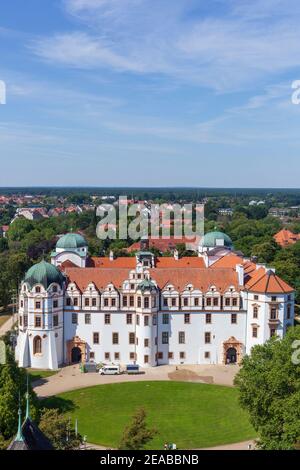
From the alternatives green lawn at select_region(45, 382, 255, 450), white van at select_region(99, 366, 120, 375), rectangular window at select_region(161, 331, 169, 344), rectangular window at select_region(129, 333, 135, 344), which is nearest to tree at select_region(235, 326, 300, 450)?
green lawn at select_region(45, 382, 255, 450)

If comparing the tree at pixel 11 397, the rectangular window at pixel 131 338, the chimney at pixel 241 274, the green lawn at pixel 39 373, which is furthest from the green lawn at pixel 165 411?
the chimney at pixel 241 274

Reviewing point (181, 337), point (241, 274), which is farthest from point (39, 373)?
point (241, 274)

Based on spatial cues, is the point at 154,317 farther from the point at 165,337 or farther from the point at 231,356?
the point at 231,356

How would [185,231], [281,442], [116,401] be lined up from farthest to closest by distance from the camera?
[185,231] < [116,401] < [281,442]

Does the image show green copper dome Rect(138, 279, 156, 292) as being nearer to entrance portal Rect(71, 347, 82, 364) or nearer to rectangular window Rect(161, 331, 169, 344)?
rectangular window Rect(161, 331, 169, 344)
